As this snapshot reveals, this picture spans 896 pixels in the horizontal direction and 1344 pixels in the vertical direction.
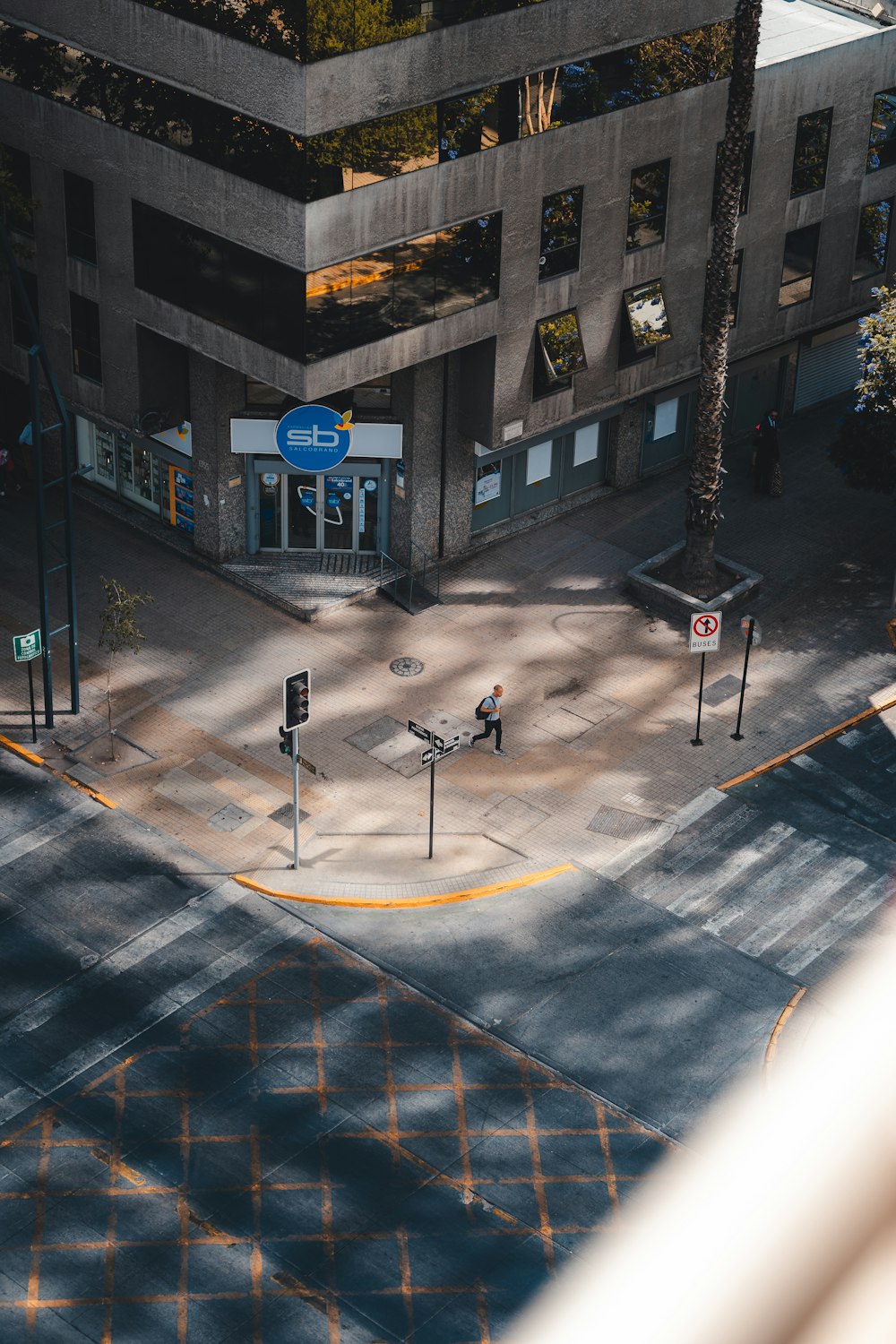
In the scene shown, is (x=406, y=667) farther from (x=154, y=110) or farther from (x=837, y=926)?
(x=154, y=110)

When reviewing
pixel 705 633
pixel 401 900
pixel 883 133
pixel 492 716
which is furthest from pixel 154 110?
pixel 883 133

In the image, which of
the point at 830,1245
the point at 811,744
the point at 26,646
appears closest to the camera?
the point at 830,1245

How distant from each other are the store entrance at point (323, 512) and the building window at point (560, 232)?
618 cm

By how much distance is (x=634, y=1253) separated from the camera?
20.4 m

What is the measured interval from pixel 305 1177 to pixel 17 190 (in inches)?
903

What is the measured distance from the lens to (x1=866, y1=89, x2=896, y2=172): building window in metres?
41.2

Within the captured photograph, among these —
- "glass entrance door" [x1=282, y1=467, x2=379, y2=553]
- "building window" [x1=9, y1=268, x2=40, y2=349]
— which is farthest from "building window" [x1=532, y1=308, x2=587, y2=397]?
"building window" [x1=9, y1=268, x2=40, y2=349]

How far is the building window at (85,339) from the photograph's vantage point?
3716 cm

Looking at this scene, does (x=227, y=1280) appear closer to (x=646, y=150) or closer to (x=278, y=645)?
(x=278, y=645)

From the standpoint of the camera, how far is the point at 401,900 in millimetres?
28672

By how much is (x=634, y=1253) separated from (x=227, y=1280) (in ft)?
18.3

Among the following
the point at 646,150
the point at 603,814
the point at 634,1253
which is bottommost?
the point at 603,814

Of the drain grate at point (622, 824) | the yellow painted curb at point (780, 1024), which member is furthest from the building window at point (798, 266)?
the yellow painted curb at point (780, 1024)

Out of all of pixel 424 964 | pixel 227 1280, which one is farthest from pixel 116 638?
pixel 227 1280
